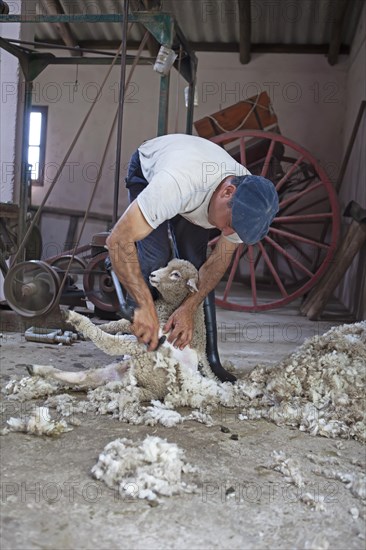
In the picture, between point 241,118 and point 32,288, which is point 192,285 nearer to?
point 32,288

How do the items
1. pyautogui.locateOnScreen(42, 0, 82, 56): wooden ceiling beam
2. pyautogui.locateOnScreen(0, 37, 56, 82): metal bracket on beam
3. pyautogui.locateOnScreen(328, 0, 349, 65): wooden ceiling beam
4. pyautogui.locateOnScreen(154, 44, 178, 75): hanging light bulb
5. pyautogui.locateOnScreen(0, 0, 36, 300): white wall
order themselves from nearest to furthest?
pyautogui.locateOnScreen(154, 44, 178, 75): hanging light bulb
pyautogui.locateOnScreen(0, 37, 56, 82): metal bracket on beam
pyautogui.locateOnScreen(0, 0, 36, 300): white wall
pyautogui.locateOnScreen(328, 0, 349, 65): wooden ceiling beam
pyautogui.locateOnScreen(42, 0, 82, 56): wooden ceiling beam

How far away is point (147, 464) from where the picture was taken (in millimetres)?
1595

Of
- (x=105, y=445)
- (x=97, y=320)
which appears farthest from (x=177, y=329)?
(x=97, y=320)

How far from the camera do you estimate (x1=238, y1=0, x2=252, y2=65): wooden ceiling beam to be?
6.66 m

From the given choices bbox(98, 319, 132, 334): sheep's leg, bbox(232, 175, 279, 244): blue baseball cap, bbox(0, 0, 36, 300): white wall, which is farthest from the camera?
bbox(0, 0, 36, 300): white wall

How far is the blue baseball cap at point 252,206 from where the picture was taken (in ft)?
6.34

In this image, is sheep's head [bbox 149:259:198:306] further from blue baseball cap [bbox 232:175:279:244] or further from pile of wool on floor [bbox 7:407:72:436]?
pile of wool on floor [bbox 7:407:72:436]

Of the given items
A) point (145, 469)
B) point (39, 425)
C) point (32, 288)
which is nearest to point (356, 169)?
point (32, 288)

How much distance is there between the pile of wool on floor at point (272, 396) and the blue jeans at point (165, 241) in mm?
482

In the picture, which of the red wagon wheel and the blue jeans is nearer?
the blue jeans

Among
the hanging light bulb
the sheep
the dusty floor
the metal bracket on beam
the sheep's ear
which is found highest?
the metal bracket on beam

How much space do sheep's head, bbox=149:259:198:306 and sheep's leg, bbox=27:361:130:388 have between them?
0.33 m

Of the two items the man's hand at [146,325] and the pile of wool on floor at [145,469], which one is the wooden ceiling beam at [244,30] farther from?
the pile of wool on floor at [145,469]

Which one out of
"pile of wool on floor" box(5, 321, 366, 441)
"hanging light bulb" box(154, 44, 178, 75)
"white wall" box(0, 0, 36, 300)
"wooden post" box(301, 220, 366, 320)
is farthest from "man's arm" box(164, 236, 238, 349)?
"wooden post" box(301, 220, 366, 320)
